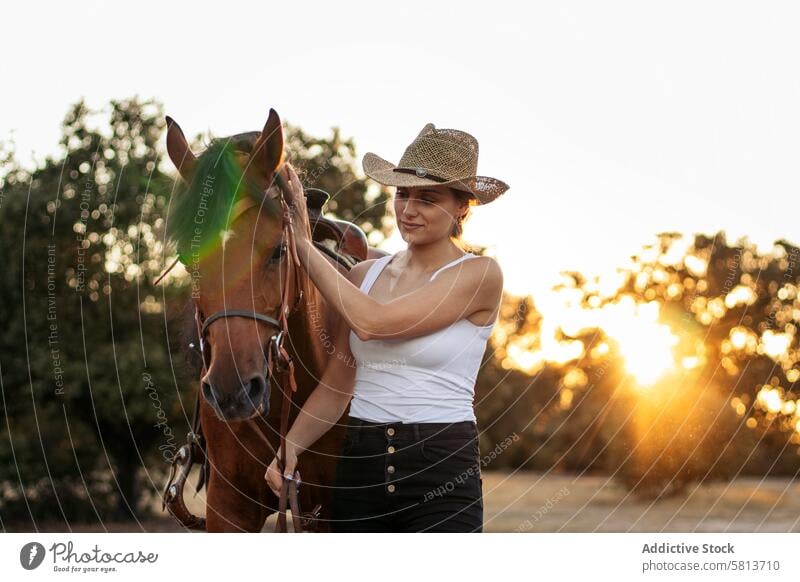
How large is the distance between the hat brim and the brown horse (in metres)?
0.50

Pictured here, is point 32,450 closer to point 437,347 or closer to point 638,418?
point 638,418

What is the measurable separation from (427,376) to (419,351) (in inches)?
4.7

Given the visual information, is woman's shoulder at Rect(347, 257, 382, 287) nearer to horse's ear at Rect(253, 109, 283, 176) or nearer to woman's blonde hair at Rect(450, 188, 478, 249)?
woman's blonde hair at Rect(450, 188, 478, 249)

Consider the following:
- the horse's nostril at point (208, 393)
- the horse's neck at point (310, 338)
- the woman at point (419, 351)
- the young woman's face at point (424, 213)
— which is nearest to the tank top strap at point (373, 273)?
the woman at point (419, 351)

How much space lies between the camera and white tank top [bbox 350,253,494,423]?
447 centimetres

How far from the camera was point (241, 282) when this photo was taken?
4344 mm

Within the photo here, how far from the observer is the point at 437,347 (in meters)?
4.45

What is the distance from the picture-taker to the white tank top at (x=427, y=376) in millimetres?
4469

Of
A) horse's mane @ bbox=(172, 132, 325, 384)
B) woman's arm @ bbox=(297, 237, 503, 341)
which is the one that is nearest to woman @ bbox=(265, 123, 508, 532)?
woman's arm @ bbox=(297, 237, 503, 341)

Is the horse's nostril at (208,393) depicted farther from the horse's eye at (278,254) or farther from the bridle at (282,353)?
the horse's eye at (278,254)

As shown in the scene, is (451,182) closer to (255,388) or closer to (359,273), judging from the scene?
(359,273)

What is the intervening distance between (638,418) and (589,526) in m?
3.52

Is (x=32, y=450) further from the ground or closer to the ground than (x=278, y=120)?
closer to the ground
